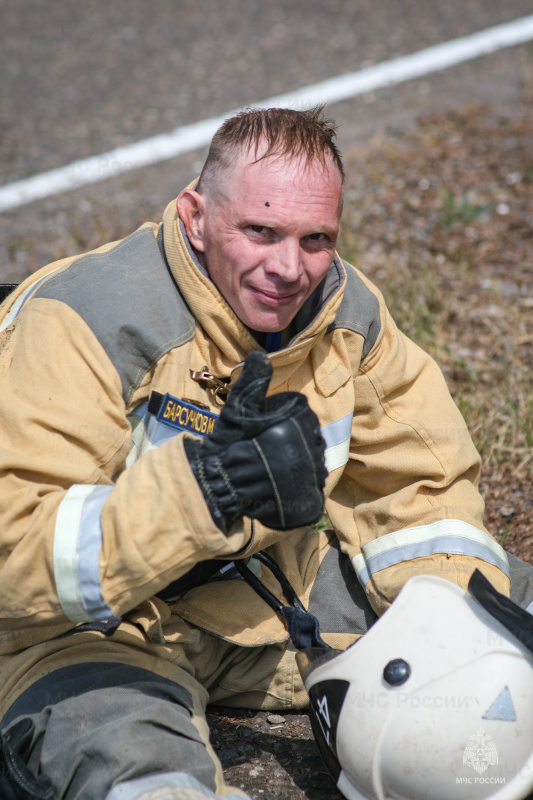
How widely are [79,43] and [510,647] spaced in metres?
7.28

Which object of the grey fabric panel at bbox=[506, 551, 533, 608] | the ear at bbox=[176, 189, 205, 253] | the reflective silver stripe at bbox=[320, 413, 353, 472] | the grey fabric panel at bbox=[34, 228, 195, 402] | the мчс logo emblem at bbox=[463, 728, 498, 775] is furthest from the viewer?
the grey fabric panel at bbox=[506, 551, 533, 608]

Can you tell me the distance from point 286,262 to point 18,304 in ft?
2.54

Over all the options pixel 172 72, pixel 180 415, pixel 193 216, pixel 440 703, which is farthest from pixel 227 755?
pixel 172 72

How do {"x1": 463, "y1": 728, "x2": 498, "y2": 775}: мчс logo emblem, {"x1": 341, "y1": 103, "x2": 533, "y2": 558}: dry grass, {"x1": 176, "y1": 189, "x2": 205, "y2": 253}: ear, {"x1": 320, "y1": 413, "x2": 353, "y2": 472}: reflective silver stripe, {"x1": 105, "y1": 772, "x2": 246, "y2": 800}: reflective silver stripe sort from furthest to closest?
{"x1": 341, "y1": 103, "x2": 533, "y2": 558}: dry grass
{"x1": 320, "y1": 413, "x2": 353, "y2": 472}: reflective silver stripe
{"x1": 176, "y1": 189, "x2": 205, "y2": 253}: ear
{"x1": 463, "y1": 728, "x2": 498, "y2": 775}: мчс logo emblem
{"x1": 105, "y1": 772, "x2": 246, "y2": 800}: reflective silver stripe

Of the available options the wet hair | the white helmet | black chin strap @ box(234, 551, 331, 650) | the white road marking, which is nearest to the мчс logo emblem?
the white helmet

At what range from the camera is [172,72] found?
7531mm

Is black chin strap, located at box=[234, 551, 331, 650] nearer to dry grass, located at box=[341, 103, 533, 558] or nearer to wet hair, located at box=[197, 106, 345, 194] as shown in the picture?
dry grass, located at box=[341, 103, 533, 558]

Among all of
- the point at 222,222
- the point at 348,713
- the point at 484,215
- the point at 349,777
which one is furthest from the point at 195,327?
the point at 484,215

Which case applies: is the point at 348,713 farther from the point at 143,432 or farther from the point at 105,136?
the point at 105,136

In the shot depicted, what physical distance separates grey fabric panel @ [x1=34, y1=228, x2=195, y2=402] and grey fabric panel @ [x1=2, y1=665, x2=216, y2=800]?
29.4 inches

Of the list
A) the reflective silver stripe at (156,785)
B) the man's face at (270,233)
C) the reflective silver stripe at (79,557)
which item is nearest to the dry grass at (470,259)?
the man's face at (270,233)

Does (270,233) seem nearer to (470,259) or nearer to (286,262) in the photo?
(286,262)

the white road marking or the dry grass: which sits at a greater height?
the white road marking

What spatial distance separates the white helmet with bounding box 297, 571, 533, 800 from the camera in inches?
79.7
